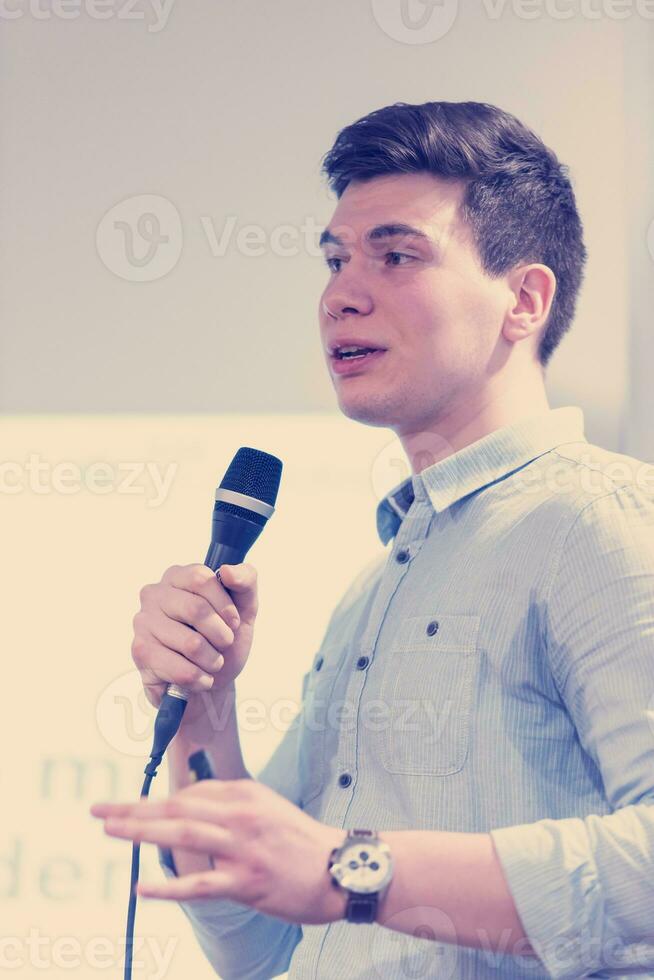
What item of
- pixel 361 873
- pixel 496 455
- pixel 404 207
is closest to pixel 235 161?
pixel 404 207

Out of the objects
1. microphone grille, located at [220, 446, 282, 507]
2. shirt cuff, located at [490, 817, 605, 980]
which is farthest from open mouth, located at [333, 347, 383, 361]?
shirt cuff, located at [490, 817, 605, 980]

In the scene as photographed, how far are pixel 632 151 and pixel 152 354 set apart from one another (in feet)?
2.79

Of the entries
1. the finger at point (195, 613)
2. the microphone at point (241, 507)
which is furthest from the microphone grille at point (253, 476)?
the finger at point (195, 613)

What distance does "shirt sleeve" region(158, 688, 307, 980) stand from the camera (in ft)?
4.21

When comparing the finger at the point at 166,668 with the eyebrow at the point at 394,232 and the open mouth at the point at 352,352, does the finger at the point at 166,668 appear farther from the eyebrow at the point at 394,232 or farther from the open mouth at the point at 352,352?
the eyebrow at the point at 394,232

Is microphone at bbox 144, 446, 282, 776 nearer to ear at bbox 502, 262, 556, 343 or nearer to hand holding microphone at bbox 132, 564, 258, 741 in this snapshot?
hand holding microphone at bbox 132, 564, 258, 741

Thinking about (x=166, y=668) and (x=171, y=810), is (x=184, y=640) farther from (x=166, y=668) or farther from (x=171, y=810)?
(x=171, y=810)

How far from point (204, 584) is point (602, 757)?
1.38 ft

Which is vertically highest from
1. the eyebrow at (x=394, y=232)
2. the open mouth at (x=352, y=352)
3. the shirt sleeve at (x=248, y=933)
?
the eyebrow at (x=394, y=232)

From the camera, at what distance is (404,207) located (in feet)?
4.45

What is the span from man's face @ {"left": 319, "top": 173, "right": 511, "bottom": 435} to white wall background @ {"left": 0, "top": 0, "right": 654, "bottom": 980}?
0.38 meters

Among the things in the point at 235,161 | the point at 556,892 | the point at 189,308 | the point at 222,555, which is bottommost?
the point at 556,892

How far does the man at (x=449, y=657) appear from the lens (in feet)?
2.72

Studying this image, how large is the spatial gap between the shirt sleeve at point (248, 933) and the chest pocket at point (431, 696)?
10.4 inches
